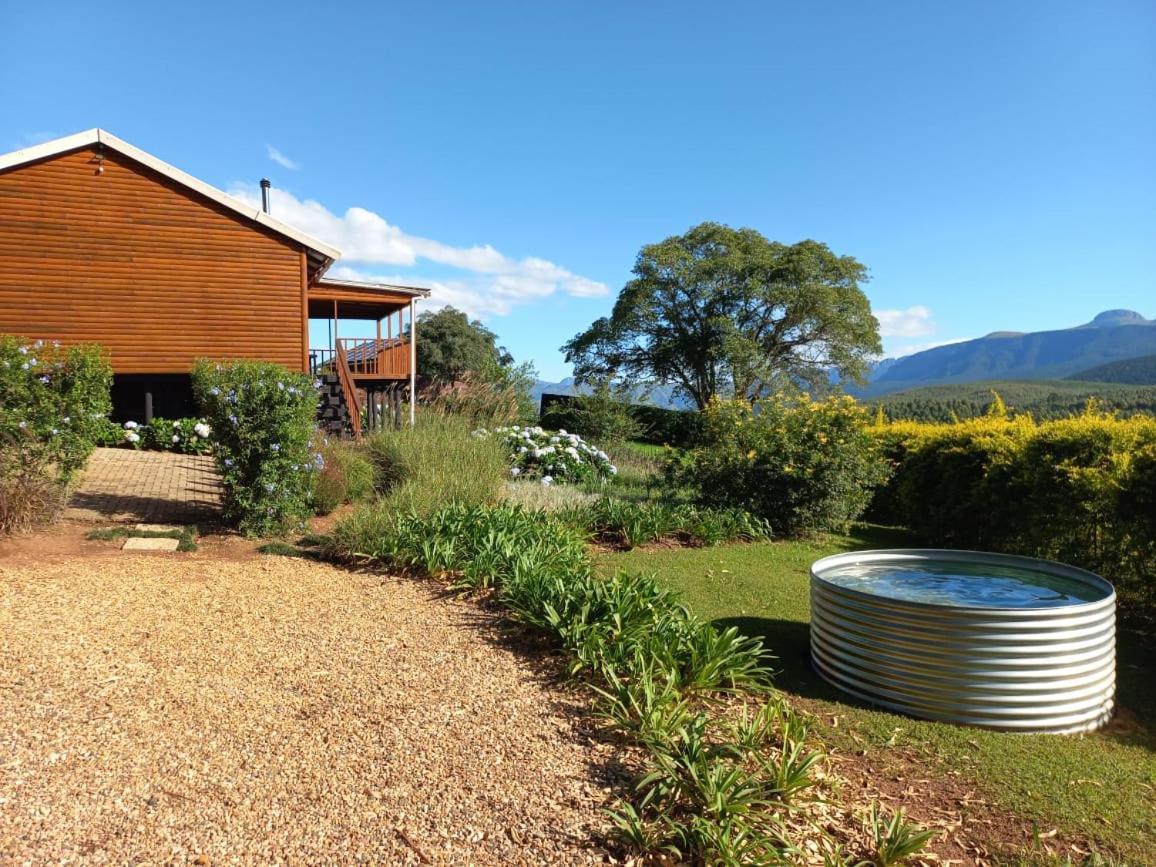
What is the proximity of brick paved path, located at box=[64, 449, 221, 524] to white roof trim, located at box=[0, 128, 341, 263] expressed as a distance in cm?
463

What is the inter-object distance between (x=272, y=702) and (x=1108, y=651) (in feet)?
13.2

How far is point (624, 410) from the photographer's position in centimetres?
1485

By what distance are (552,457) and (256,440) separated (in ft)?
15.2

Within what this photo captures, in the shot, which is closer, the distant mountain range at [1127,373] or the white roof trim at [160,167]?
the white roof trim at [160,167]

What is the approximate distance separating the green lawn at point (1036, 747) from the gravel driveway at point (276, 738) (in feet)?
4.69

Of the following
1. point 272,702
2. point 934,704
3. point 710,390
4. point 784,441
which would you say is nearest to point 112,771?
point 272,702

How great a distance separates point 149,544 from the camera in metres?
6.01

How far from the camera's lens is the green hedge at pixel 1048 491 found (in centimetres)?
527

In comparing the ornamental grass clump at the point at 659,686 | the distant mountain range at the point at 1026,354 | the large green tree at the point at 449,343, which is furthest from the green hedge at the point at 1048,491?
the distant mountain range at the point at 1026,354

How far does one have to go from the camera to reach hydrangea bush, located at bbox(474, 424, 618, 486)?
32.8 ft

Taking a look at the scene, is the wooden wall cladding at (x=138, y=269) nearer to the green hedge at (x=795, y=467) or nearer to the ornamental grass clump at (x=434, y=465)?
the ornamental grass clump at (x=434, y=465)

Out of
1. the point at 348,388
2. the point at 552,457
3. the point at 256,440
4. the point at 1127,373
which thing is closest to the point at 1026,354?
the point at 1127,373

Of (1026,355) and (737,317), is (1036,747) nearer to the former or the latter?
(737,317)

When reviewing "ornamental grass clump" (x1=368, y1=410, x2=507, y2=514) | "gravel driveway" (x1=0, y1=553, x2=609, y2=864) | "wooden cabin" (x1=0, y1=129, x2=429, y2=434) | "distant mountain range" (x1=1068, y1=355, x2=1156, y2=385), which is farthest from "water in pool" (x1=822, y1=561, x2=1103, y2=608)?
"distant mountain range" (x1=1068, y1=355, x2=1156, y2=385)
